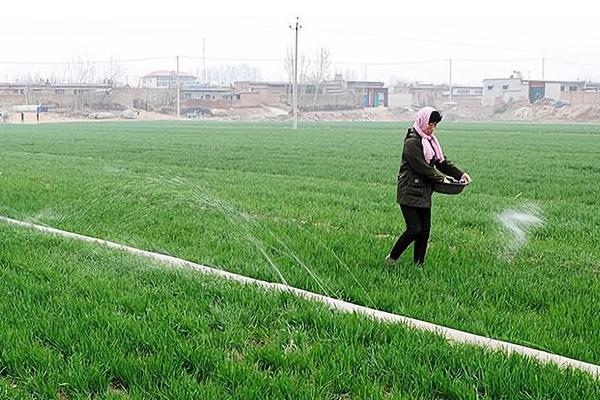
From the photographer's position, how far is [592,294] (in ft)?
19.1

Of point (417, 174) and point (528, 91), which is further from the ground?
point (528, 91)

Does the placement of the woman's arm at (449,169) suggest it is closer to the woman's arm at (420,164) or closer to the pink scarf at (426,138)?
the pink scarf at (426,138)

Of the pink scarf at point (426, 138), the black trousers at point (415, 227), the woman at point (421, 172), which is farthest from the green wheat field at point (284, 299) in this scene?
the pink scarf at point (426, 138)

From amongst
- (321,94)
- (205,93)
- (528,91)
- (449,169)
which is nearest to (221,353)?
(449,169)

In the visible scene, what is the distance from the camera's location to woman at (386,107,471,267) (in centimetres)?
612

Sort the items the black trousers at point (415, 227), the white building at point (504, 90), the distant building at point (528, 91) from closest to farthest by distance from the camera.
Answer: the black trousers at point (415, 227)
the distant building at point (528, 91)
the white building at point (504, 90)

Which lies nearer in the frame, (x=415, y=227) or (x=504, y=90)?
(x=415, y=227)

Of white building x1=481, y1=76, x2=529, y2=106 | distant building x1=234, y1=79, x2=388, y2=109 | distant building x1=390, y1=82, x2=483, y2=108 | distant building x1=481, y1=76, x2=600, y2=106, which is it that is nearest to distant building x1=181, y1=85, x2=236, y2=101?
distant building x1=234, y1=79, x2=388, y2=109

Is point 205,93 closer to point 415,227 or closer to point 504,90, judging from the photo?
point 504,90

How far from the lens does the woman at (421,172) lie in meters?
6.12

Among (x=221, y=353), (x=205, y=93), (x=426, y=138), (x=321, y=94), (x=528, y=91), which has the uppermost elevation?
(x=205, y=93)

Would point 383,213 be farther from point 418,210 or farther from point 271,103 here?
point 271,103

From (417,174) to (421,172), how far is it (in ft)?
0.27

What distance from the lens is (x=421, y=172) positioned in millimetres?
6129
